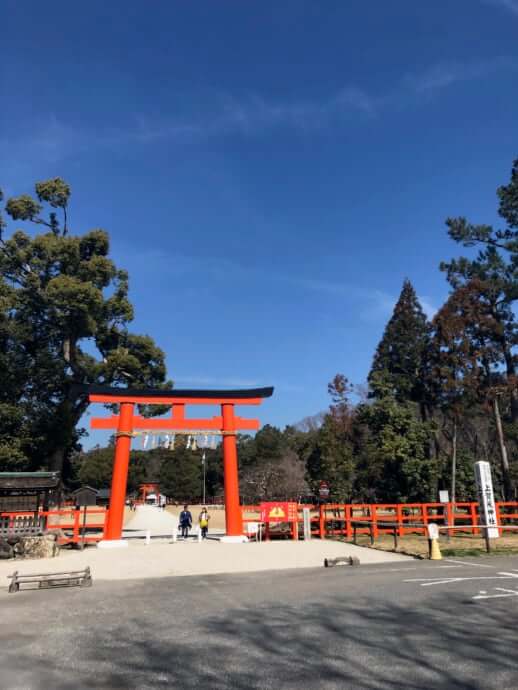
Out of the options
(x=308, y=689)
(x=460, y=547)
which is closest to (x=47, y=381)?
(x=460, y=547)

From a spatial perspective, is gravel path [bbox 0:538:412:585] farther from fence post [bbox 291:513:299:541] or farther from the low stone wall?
fence post [bbox 291:513:299:541]

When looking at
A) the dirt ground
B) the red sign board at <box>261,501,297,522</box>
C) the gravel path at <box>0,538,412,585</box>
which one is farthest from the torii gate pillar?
the dirt ground

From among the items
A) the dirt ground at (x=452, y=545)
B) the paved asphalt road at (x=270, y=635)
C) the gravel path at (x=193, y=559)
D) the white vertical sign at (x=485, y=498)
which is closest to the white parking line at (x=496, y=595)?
the paved asphalt road at (x=270, y=635)

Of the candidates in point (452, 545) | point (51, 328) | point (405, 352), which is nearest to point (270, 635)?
point (452, 545)

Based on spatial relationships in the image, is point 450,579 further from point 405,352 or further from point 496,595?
point 405,352

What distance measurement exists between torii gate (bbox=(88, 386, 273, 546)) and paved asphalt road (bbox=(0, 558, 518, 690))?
9.68 metres

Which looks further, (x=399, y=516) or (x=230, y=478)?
(x=230, y=478)

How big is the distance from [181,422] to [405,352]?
89.0ft

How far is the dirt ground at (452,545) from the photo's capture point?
1461 centimetres

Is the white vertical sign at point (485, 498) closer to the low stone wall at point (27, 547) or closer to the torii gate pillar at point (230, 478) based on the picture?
the torii gate pillar at point (230, 478)

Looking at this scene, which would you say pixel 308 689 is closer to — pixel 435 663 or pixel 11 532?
pixel 435 663

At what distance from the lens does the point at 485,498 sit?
17.5 meters

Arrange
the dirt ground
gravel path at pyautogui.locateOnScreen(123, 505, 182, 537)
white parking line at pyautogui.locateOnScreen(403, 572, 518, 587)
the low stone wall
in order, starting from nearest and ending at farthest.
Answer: white parking line at pyautogui.locateOnScreen(403, 572, 518, 587), the dirt ground, the low stone wall, gravel path at pyautogui.locateOnScreen(123, 505, 182, 537)

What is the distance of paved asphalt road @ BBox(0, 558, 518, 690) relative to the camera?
16.2 ft
